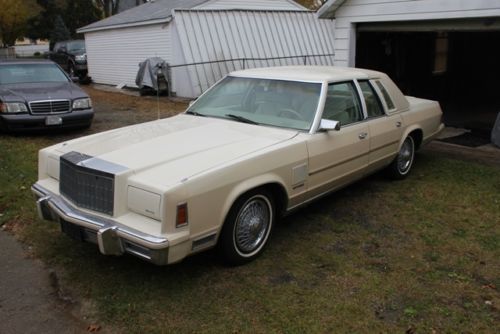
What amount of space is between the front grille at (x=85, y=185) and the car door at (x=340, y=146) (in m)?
1.86

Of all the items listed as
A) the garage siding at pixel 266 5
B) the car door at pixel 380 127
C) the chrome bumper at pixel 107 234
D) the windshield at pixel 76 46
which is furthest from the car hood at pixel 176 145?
the windshield at pixel 76 46

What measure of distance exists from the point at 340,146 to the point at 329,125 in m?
0.43

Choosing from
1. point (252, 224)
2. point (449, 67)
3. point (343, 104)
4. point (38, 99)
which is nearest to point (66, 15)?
point (449, 67)

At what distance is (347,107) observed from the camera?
515 centimetres

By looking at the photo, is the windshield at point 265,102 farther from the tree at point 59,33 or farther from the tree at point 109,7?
the tree at point 59,33

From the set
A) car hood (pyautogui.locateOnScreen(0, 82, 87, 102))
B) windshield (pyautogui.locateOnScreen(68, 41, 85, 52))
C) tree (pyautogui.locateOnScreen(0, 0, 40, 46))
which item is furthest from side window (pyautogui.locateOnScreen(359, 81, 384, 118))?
tree (pyautogui.locateOnScreen(0, 0, 40, 46))

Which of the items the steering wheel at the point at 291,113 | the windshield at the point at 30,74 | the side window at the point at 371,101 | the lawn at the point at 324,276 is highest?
the windshield at the point at 30,74

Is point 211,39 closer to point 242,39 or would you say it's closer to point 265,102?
point 242,39

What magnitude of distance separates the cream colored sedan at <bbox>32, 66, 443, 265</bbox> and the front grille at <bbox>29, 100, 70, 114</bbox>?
15.4ft

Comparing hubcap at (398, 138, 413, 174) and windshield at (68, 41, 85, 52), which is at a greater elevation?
windshield at (68, 41, 85, 52)

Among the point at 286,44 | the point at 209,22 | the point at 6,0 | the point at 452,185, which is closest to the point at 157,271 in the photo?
the point at 452,185

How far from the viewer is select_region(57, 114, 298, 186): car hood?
3521 mm

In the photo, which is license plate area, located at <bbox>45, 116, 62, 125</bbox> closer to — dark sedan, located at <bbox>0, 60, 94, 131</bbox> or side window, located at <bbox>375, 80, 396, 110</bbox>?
dark sedan, located at <bbox>0, 60, 94, 131</bbox>

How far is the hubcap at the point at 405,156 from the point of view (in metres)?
Result: 6.36
